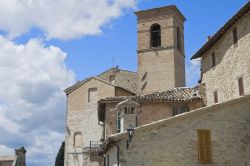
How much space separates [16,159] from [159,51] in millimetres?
23526

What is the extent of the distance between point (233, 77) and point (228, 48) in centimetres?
170

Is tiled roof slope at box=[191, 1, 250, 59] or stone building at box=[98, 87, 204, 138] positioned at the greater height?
tiled roof slope at box=[191, 1, 250, 59]

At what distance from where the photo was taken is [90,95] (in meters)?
45.5

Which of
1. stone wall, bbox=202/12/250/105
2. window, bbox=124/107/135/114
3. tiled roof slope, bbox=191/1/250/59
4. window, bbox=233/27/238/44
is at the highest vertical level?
tiled roof slope, bbox=191/1/250/59

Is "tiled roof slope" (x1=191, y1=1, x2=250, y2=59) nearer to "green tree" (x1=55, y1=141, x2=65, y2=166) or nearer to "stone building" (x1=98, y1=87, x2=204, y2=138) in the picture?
"stone building" (x1=98, y1=87, x2=204, y2=138)

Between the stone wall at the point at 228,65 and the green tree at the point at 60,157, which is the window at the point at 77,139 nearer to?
the green tree at the point at 60,157

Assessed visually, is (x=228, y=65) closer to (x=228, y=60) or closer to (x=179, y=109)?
(x=228, y=60)

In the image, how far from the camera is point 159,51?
1810 inches

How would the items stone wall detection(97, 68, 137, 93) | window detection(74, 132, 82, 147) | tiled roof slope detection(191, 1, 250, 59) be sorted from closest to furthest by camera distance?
tiled roof slope detection(191, 1, 250, 59)
window detection(74, 132, 82, 147)
stone wall detection(97, 68, 137, 93)

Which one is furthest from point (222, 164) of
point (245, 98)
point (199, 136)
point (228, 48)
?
point (228, 48)

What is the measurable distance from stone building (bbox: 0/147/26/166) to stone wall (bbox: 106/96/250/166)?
Result: 38121 millimetres

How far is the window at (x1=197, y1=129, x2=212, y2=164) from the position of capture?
19.4 metres

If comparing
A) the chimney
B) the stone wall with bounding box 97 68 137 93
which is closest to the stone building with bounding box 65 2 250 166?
the stone wall with bounding box 97 68 137 93

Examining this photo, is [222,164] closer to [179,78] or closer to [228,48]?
[228,48]
